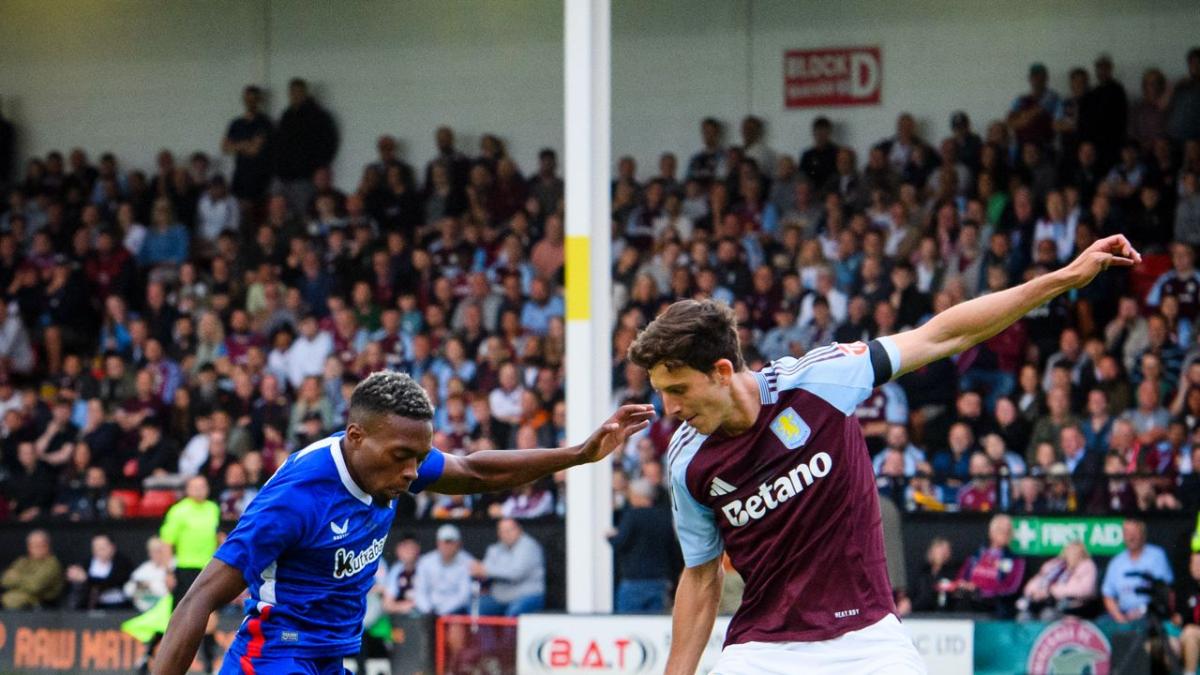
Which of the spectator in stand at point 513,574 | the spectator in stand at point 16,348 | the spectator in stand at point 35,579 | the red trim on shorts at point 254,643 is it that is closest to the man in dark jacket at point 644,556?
the spectator in stand at point 513,574

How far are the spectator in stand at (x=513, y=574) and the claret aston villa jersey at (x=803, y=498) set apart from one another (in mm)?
8367

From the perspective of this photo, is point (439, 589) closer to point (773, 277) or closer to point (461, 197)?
point (773, 277)

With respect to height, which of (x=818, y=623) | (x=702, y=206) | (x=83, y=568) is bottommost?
(x=83, y=568)

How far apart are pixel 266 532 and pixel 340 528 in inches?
9.1

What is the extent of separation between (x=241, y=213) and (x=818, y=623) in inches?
608

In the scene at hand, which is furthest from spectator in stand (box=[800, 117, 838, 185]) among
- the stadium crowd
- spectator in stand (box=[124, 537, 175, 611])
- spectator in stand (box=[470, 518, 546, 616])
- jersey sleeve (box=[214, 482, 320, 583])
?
jersey sleeve (box=[214, 482, 320, 583])

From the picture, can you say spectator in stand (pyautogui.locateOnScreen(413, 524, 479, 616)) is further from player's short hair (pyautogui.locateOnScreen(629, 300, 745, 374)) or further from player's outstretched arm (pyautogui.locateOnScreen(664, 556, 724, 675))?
player's short hair (pyautogui.locateOnScreen(629, 300, 745, 374))

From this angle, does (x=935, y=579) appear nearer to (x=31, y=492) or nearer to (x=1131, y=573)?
(x=1131, y=573)

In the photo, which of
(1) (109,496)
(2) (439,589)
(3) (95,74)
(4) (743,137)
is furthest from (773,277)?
(3) (95,74)

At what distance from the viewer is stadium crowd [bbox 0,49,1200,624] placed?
45.0 ft

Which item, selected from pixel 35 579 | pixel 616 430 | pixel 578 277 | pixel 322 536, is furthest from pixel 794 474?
pixel 35 579

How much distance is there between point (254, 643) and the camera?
502 cm

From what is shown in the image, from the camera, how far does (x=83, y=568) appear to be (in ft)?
48.2

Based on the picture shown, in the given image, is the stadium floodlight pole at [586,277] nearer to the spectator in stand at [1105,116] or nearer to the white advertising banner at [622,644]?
the white advertising banner at [622,644]
